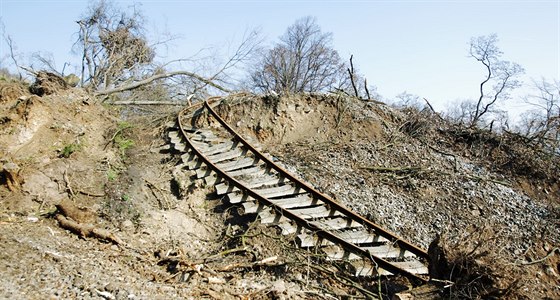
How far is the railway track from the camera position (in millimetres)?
5812

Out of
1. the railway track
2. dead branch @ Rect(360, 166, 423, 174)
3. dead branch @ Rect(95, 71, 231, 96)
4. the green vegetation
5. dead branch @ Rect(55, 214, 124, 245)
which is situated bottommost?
dead branch @ Rect(55, 214, 124, 245)

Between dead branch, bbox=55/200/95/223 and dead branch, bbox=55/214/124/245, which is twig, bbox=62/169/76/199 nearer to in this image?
dead branch, bbox=55/200/95/223

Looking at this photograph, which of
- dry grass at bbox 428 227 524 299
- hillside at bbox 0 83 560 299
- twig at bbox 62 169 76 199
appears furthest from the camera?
twig at bbox 62 169 76 199

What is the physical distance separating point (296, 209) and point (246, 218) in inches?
33.6

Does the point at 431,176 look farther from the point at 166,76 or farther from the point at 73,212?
the point at 166,76

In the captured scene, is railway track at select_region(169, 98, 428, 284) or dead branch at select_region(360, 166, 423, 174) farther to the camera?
dead branch at select_region(360, 166, 423, 174)

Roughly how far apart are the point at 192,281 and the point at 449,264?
3.13 meters

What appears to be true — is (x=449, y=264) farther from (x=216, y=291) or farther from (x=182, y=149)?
(x=182, y=149)

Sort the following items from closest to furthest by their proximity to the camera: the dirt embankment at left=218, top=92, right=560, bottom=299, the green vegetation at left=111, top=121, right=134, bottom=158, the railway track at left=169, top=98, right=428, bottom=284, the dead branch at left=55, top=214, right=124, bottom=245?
the dead branch at left=55, top=214, right=124, bottom=245 → the railway track at left=169, top=98, right=428, bottom=284 → the dirt embankment at left=218, top=92, right=560, bottom=299 → the green vegetation at left=111, top=121, right=134, bottom=158

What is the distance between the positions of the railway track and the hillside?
236 millimetres

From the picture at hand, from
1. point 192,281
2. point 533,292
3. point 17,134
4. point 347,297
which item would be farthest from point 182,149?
point 533,292

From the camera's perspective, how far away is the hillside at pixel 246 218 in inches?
188

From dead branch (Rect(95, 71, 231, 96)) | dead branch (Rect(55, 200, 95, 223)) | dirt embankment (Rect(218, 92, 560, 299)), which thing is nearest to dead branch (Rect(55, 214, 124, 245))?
dead branch (Rect(55, 200, 95, 223))

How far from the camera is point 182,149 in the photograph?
8602 millimetres
